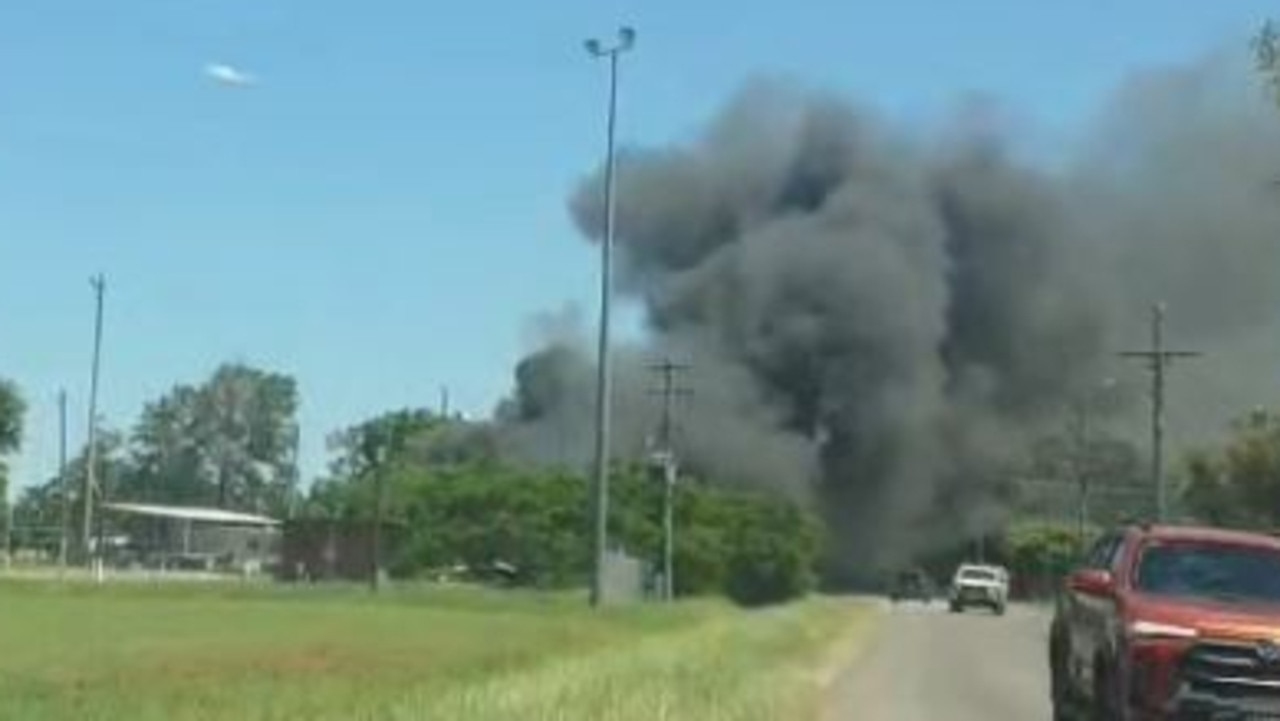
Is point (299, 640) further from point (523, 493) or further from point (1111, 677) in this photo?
point (523, 493)

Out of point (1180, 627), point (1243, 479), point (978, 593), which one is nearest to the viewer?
point (1180, 627)

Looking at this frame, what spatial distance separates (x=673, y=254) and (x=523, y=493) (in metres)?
47.4

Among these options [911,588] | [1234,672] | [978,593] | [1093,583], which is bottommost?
[1234,672]

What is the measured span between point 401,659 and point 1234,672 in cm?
2119

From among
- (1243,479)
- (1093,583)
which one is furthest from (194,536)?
(1093,583)

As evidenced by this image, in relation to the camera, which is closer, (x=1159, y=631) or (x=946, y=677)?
(x=1159, y=631)

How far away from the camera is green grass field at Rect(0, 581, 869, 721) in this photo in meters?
21.4

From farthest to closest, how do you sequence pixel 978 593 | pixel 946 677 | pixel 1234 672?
pixel 978 593 → pixel 946 677 → pixel 1234 672

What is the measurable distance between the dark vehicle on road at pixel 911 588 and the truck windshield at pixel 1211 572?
93.4 m

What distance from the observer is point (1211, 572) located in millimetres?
19719

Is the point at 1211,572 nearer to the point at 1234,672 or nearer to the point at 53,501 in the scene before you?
the point at 1234,672

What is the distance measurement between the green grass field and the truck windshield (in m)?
3.76

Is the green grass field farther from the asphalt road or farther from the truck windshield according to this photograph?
the truck windshield

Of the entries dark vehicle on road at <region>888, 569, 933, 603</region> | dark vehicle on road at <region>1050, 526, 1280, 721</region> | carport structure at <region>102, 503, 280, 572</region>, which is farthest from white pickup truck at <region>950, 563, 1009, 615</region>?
dark vehicle on road at <region>1050, 526, 1280, 721</region>
